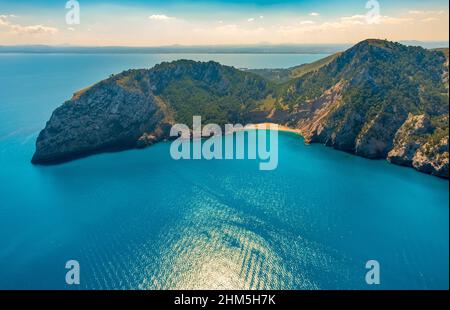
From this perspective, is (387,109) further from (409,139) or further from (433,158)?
(433,158)

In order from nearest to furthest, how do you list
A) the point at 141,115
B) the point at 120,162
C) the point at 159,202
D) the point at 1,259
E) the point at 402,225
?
the point at 1,259 → the point at 402,225 → the point at 159,202 → the point at 120,162 → the point at 141,115

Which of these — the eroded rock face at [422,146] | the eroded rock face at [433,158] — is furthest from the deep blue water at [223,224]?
the eroded rock face at [422,146]

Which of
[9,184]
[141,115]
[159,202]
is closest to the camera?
[159,202]

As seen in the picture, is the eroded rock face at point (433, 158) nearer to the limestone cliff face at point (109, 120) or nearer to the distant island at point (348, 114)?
the distant island at point (348, 114)

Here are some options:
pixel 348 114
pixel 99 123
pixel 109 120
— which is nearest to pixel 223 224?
pixel 348 114

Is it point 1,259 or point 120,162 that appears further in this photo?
point 120,162

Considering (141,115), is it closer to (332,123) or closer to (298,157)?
(298,157)

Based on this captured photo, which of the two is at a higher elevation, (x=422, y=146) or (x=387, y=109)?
(x=387, y=109)

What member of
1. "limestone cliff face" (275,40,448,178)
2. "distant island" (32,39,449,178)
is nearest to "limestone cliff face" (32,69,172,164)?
"distant island" (32,39,449,178)

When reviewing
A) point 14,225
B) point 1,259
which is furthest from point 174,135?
point 1,259
